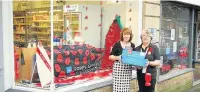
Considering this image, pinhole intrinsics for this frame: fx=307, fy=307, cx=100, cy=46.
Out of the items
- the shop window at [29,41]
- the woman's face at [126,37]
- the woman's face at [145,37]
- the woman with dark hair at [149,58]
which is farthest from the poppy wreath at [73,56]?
the woman's face at [145,37]

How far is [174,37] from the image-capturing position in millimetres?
8102

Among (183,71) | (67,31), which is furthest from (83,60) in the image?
(183,71)

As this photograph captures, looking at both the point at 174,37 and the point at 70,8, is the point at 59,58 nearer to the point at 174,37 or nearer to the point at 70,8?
the point at 70,8

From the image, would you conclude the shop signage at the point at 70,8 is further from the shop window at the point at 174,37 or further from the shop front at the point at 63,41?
the shop window at the point at 174,37

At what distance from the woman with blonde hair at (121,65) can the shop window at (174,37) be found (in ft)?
8.11

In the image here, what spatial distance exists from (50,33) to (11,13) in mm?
685

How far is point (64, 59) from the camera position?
5.61 meters

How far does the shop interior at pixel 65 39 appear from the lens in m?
5.09

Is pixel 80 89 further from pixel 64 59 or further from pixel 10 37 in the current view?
pixel 10 37

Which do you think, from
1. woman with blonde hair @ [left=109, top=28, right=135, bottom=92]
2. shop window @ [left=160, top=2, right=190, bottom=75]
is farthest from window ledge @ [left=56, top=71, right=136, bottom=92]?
shop window @ [left=160, top=2, right=190, bottom=75]

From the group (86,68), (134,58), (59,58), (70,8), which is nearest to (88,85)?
(59,58)

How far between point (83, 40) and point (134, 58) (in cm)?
223

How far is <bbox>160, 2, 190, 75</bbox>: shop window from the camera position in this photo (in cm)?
750

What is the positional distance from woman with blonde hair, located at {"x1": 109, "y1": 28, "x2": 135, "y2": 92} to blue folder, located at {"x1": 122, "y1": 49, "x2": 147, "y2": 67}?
129 millimetres
